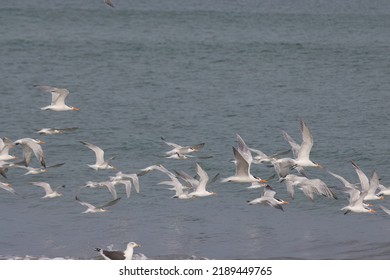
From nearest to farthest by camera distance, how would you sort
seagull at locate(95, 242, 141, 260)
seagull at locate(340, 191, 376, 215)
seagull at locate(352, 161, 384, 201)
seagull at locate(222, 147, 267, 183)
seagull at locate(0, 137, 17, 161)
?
1. seagull at locate(95, 242, 141, 260)
2. seagull at locate(222, 147, 267, 183)
3. seagull at locate(340, 191, 376, 215)
4. seagull at locate(352, 161, 384, 201)
5. seagull at locate(0, 137, 17, 161)

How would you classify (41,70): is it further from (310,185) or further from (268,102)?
(310,185)

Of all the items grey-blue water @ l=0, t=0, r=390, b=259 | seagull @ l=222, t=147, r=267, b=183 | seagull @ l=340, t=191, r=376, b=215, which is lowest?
grey-blue water @ l=0, t=0, r=390, b=259

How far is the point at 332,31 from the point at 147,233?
47450 millimetres

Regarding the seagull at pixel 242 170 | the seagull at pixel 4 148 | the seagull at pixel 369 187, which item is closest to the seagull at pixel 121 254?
the seagull at pixel 242 170

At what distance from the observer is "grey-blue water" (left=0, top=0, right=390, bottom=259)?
30266 mm

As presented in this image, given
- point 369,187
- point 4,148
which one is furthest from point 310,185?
point 4,148

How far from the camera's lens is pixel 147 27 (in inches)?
2995

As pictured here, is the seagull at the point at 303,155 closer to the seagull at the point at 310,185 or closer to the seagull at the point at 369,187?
the seagull at the point at 310,185

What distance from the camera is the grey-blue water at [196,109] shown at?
30.3 metres

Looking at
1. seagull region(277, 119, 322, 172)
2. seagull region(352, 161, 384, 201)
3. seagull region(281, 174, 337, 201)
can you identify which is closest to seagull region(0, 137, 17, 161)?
seagull region(277, 119, 322, 172)

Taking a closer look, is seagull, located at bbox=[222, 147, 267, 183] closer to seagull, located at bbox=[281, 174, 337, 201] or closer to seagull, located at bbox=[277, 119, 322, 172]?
seagull, located at bbox=[277, 119, 322, 172]

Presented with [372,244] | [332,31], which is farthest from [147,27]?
[372,244]

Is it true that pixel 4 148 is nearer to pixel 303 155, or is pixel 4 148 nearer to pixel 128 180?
pixel 128 180

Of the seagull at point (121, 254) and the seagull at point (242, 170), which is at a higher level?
the seagull at point (242, 170)
